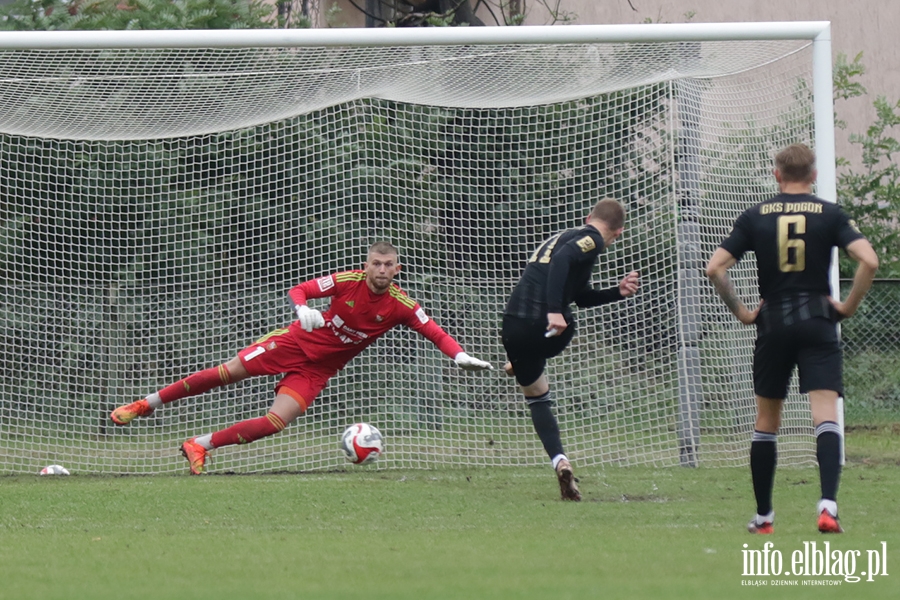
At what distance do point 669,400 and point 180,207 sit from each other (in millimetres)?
4041

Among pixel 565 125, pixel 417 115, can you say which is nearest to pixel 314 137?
pixel 417 115

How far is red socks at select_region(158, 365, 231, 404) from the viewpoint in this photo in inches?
310

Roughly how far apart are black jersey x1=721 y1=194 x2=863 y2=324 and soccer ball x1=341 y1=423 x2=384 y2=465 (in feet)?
10.5

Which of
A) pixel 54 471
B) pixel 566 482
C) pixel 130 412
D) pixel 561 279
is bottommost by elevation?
pixel 566 482

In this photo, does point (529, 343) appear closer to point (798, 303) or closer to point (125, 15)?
point (798, 303)

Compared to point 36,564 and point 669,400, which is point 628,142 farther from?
point 36,564

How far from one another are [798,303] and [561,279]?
5.12ft

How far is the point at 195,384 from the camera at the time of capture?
7.89 m

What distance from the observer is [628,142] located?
8.95m

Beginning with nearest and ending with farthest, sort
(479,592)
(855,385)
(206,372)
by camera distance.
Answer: (479,592)
(206,372)
(855,385)

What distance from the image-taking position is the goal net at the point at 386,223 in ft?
28.2

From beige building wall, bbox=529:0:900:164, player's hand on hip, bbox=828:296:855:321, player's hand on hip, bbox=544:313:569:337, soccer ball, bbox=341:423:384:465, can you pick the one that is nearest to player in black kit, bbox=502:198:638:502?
player's hand on hip, bbox=544:313:569:337

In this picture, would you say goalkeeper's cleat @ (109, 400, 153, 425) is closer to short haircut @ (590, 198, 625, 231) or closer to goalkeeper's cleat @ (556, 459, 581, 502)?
goalkeeper's cleat @ (556, 459, 581, 502)

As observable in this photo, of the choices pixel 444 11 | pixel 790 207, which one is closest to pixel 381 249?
pixel 790 207
